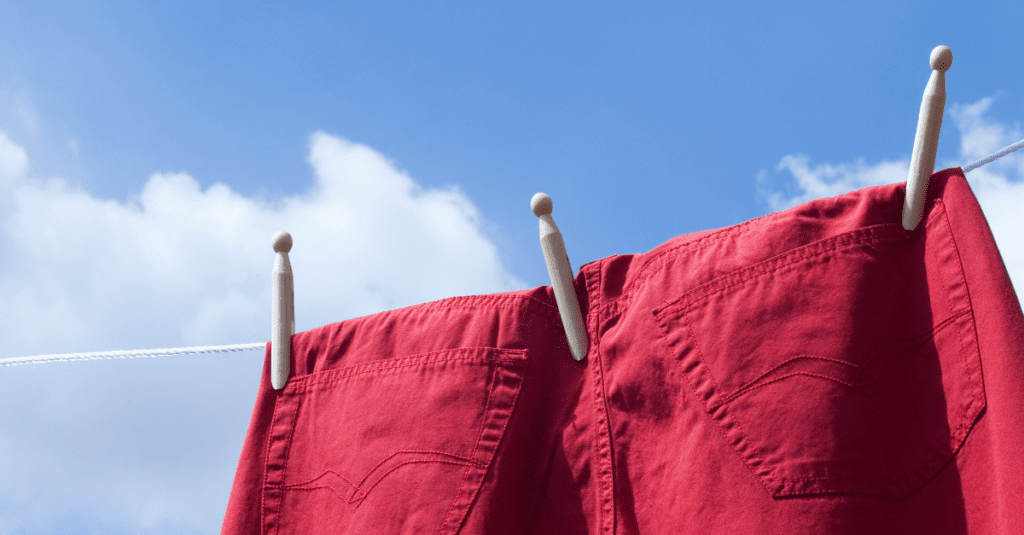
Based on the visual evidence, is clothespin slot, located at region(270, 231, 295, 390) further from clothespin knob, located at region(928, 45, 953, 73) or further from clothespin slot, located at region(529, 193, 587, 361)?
clothespin knob, located at region(928, 45, 953, 73)

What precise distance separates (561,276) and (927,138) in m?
0.38

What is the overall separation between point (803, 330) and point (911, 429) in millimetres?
125

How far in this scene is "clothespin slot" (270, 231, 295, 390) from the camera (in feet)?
Answer: 3.39

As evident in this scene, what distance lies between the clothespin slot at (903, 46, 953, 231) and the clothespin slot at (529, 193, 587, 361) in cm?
34

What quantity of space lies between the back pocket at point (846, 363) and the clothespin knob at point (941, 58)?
0.13m

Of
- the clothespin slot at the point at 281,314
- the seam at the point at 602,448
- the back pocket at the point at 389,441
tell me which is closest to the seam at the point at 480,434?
the back pocket at the point at 389,441

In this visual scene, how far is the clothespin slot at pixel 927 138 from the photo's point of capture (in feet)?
2.27

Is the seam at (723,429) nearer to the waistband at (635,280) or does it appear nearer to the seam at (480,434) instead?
the waistband at (635,280)

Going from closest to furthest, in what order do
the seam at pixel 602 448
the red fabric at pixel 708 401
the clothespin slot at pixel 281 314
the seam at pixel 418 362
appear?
the red fabric at pixel 708 401, the seam at pixel 602 448, the seam at pixel 418 362, the clothespin slot at pixel 281 314

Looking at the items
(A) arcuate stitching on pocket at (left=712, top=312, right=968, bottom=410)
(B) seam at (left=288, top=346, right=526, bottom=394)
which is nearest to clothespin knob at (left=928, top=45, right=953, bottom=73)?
(A) arcuate stitching on pocket at (left=712, top=312, right=968, bottom=410)

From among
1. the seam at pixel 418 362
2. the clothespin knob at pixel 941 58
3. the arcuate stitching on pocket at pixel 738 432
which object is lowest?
the arcuate stitching on pocket at pixel 738 432

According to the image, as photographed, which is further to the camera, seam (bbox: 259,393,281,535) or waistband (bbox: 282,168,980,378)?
seam (bbox: 259,393,281,535)

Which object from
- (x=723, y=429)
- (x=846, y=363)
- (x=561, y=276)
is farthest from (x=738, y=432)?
(x=561, y=276)

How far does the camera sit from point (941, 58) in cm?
69
